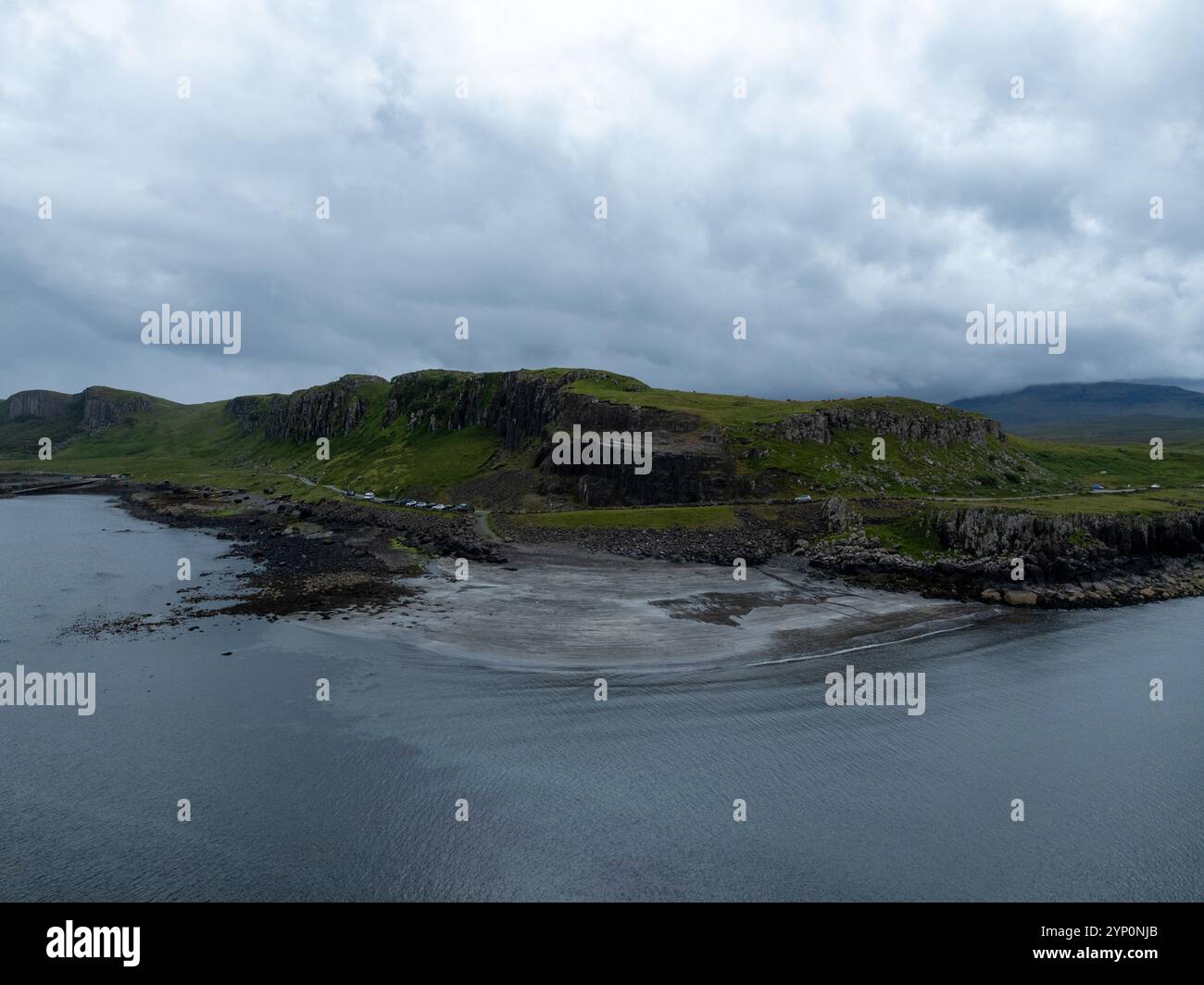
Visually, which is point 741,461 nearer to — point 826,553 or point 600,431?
point 600,431

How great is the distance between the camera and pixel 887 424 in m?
124

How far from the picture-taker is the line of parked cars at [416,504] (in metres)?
117

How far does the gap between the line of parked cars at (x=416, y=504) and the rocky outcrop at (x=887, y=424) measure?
59640mm

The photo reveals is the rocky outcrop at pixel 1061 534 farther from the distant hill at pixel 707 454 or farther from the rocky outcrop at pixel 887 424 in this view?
the rocky outcrop at pixel 887 424

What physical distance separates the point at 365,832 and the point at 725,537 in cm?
6771

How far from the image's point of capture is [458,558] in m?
84.1

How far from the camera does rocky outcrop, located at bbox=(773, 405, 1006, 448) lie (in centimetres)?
11956

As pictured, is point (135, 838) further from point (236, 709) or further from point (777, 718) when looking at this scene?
point (777, 718)

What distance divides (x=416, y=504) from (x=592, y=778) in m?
98.7
